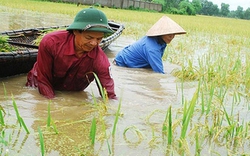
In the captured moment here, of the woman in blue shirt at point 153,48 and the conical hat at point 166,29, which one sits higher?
the conical hat at point 166,29

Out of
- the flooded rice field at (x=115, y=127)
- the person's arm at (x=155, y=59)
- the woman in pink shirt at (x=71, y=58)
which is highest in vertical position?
the woman in pink shirt at (x=71, y=58)

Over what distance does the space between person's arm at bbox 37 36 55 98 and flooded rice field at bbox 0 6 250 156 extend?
0.23 feet

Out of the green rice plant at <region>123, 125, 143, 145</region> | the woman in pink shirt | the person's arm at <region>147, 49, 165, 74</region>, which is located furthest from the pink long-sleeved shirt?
the person's arm at <region>147, 49, 165, 74</region>

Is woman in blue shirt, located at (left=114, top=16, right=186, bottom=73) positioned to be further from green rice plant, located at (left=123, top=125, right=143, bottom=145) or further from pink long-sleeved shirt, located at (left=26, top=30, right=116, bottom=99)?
green rice plant, located at (left=123, top=125, right=143, bottom=145)

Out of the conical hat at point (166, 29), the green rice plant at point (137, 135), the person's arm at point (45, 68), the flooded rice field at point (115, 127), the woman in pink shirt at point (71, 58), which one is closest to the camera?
the flooded rice field at point (115, 127)

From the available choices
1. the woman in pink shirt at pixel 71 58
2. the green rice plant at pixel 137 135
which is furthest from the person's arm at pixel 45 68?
the green rice plant at pixel 137 135

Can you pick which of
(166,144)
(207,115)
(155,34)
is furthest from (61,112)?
(155,34)

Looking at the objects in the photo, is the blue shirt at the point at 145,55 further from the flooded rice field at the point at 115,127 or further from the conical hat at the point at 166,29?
the flooded rice field at the point at 115,127

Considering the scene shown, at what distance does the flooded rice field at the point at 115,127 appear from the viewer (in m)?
1.84

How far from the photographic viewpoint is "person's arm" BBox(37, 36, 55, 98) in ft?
8.71

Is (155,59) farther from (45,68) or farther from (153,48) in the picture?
(45,68)

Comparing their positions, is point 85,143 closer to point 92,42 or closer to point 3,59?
point 92,42

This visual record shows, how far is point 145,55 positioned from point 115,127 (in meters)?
2.44

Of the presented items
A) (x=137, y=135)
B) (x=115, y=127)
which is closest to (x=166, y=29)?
(x=137, y=135)
